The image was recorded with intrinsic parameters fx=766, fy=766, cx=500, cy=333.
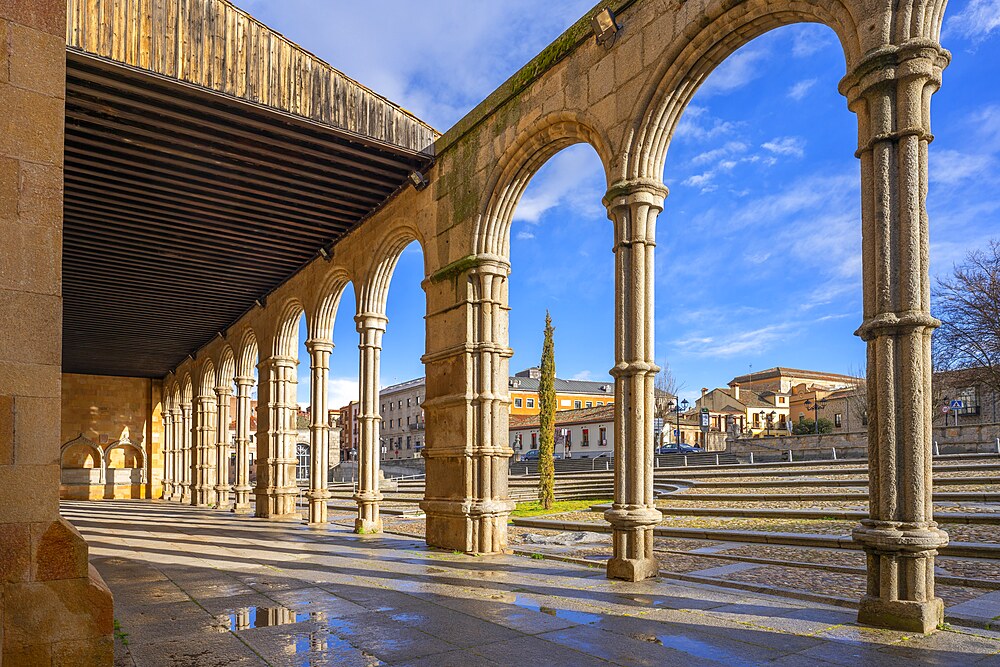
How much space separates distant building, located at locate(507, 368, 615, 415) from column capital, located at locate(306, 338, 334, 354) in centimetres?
5501

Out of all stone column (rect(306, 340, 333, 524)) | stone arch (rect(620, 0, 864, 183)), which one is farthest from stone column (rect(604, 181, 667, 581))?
stone column (rect(306, 340, 333, 524))

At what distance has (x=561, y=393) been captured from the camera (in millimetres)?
77625

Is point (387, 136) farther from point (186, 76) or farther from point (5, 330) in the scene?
point (5, 330)

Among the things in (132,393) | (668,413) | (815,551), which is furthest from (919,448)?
(668,413)

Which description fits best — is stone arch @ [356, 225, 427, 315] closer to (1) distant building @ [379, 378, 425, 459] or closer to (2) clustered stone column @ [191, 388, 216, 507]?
(2) clustered stone column @ [191, 388, 216, 507]

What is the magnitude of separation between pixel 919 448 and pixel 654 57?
426cm

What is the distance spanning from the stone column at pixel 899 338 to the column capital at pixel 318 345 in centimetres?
1155

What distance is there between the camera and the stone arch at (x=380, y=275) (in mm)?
12500

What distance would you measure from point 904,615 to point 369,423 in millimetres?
9119

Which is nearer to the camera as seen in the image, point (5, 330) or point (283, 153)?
point (5, 330)

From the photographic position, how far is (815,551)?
365 inches

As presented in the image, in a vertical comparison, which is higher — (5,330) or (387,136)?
(387,136)

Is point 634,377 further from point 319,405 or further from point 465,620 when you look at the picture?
point 319,405

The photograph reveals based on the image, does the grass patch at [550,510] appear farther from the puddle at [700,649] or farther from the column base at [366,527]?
the puddle at [700,649]
